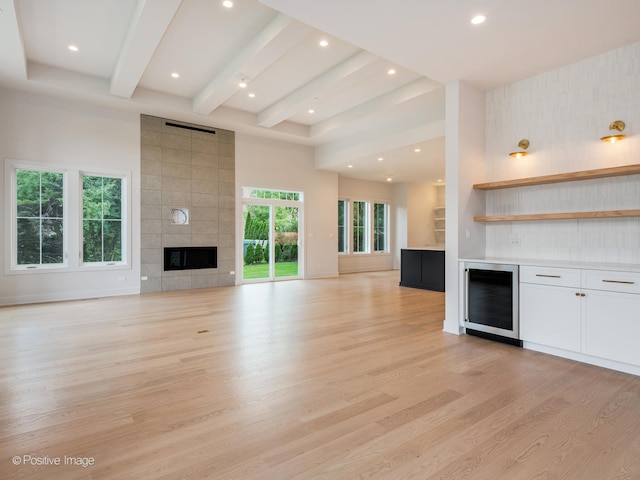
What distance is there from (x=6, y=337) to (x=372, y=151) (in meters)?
6.94

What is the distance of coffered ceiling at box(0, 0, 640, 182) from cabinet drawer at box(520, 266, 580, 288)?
217cm

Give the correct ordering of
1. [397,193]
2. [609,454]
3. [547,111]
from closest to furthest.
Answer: [609,454] → [547,111] → [397,193]

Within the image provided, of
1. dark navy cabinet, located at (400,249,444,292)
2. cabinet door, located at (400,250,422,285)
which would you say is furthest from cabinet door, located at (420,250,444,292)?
cabinet door, located at (400,250,422,285)

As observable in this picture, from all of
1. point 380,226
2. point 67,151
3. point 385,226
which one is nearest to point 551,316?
point 67,151

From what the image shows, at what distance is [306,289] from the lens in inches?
308

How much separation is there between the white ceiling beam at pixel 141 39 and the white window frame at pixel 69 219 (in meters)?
1.76

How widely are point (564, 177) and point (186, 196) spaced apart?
6.85m

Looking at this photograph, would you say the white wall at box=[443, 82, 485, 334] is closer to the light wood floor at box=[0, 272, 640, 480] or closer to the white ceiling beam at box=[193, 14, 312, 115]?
the light wood floor at box=[0, 272, 640, 480]

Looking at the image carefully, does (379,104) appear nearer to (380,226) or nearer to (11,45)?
(11,45)

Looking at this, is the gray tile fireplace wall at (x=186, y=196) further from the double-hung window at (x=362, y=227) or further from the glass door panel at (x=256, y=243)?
the double-hung window at (x=362, y=227)

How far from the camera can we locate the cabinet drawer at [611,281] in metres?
2.92

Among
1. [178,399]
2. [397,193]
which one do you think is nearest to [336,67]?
[178,399]

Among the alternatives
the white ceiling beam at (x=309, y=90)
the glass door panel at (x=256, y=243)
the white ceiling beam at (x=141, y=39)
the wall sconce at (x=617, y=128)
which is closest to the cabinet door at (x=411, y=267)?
the glass door panel at (x=256, y=243)

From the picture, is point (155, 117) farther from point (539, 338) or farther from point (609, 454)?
point (609, 454)
